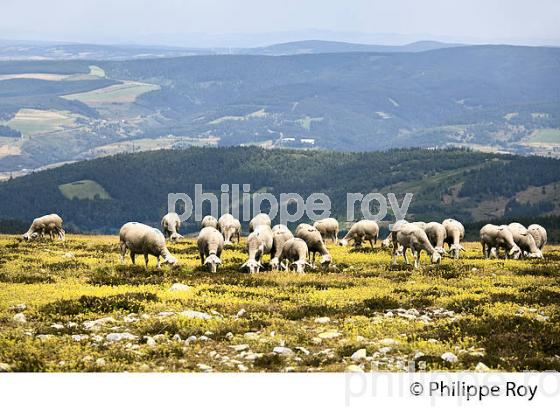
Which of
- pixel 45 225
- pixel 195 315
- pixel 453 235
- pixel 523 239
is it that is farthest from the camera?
pixel 45 225

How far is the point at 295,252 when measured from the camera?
121 feet

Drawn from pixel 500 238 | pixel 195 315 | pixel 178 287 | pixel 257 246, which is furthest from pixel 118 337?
pixel 500 238

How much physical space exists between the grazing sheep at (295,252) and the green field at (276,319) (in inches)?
43.9

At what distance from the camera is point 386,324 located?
76.6ft

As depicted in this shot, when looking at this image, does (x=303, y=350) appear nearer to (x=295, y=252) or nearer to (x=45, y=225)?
(x=295, y=252)

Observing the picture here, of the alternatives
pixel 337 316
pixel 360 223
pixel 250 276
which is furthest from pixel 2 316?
pixel 360 223

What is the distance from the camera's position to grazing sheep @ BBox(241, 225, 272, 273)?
1406 inches

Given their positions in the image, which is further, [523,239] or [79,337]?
[523,239]

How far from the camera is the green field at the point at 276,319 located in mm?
19156

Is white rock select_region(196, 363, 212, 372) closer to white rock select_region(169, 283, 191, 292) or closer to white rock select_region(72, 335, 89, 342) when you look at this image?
white rock select_region(72, 335, 89, 342)

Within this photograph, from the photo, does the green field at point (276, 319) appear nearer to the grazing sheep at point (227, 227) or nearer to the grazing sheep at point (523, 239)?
the grazing sheep at point (523, 239)

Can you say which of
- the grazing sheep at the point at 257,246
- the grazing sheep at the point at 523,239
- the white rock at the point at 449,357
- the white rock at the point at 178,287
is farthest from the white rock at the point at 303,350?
the grazing sheep at the point at 523,239

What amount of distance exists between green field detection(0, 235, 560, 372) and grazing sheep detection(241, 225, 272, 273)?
1104mm

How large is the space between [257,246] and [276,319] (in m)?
12.8
